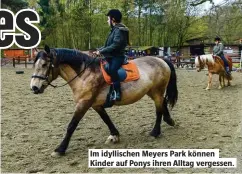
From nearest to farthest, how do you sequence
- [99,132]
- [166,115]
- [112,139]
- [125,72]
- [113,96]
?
1. [113,96]
2. [125,72]
3. [112,139]
4. [99,132]
5. [166,115]

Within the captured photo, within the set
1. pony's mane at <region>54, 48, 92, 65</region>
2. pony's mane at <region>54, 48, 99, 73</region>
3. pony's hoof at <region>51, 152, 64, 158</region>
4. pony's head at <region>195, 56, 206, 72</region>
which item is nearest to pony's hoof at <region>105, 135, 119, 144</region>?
pony's hoof at <region>51, 152, 64, 158</region>

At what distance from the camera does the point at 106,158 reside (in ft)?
12.4

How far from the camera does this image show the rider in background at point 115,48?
4.43 meters

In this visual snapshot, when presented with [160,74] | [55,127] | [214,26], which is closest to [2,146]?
[55,127]

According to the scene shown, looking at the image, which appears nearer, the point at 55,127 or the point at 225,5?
the point at 55,127

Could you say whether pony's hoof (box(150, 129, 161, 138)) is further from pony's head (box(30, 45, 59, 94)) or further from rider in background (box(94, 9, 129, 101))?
pony's head (box(30, 45, 59, 94))

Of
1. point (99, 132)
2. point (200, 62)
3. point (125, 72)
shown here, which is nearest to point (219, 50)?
point (200, 62)

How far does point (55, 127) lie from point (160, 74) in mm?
2211

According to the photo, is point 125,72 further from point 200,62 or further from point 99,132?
point 200,62

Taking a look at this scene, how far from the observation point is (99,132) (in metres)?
5.34

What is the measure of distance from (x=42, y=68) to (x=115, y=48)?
1094 mm

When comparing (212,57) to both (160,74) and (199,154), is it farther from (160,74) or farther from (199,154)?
(199,154)

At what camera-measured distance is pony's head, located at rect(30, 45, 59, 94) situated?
13.8 ft

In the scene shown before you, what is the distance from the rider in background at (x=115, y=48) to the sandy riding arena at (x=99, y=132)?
1.04 meters
